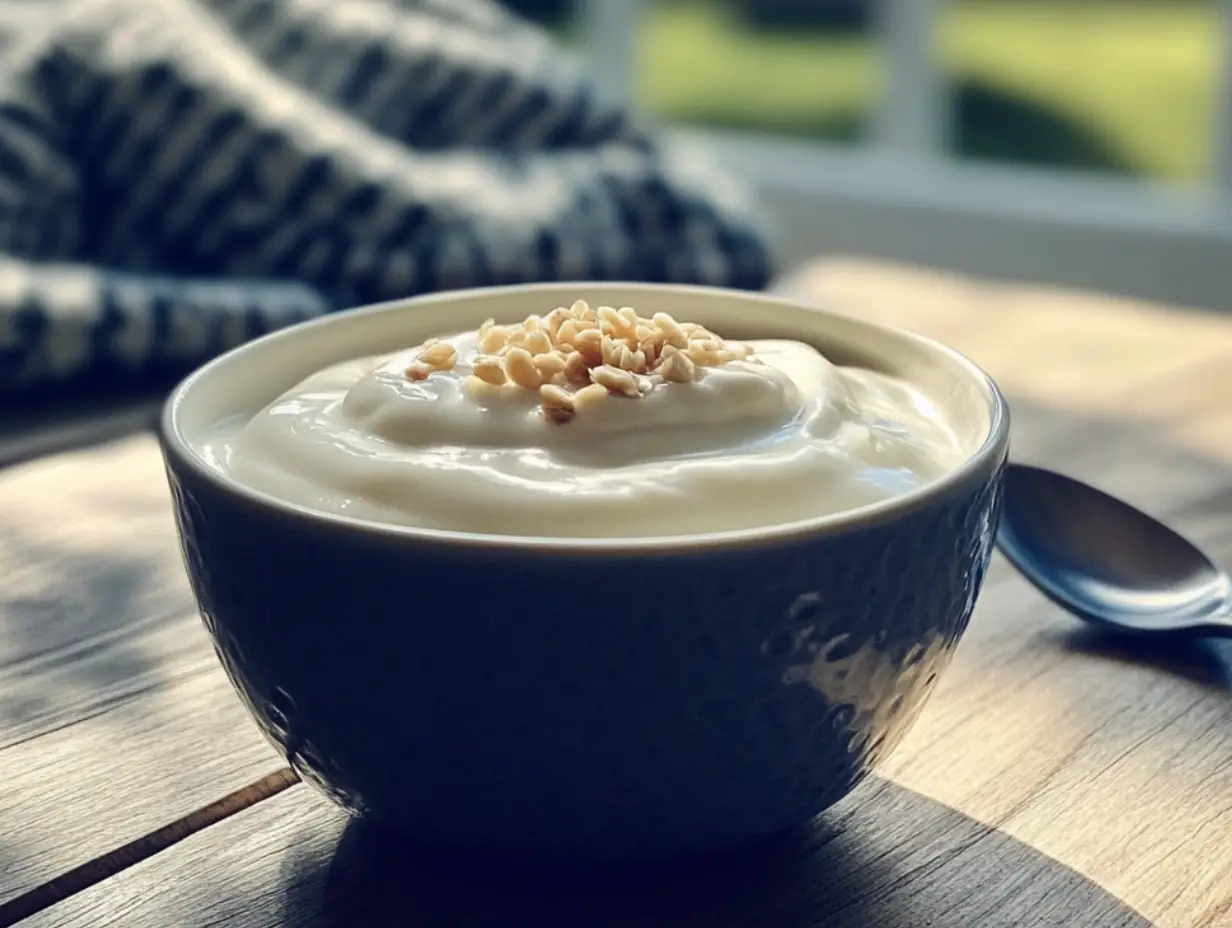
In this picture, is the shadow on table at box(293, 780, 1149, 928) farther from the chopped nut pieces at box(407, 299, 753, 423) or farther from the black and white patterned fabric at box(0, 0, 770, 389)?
the black and white patterned fabric at box(0, 0, 770, 389)

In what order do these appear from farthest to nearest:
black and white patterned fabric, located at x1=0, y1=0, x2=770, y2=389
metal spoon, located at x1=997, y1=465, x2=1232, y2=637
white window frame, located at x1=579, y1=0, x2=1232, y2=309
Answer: white window frame, located at x1=579, y1=0, x2=1232, y2=309 < black and white patterned fabric, located at x1=0, y1=0, x2=770, y2=389 < metal spoon, located at x1=997, y1=465, x2=1232, y2=637

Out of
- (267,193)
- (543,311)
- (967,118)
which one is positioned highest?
(543,311)

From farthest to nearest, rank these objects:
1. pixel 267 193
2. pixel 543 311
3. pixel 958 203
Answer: pixel 958 203 < pixel 267 193 < pixel 543 311

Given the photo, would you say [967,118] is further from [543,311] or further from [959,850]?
[959,850]

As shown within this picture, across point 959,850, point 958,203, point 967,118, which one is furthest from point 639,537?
point 967,118

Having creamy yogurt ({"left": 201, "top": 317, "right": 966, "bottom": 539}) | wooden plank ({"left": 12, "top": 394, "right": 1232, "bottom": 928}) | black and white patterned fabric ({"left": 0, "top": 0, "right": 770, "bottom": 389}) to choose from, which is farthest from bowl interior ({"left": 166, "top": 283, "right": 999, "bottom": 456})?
black and white patterned fabric ({"left": 0, "top": 0, "right": 770, "bottom": 389})

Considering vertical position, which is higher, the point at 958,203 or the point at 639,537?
the point at 639,537

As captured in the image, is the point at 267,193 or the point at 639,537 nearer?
the point at 639,537
